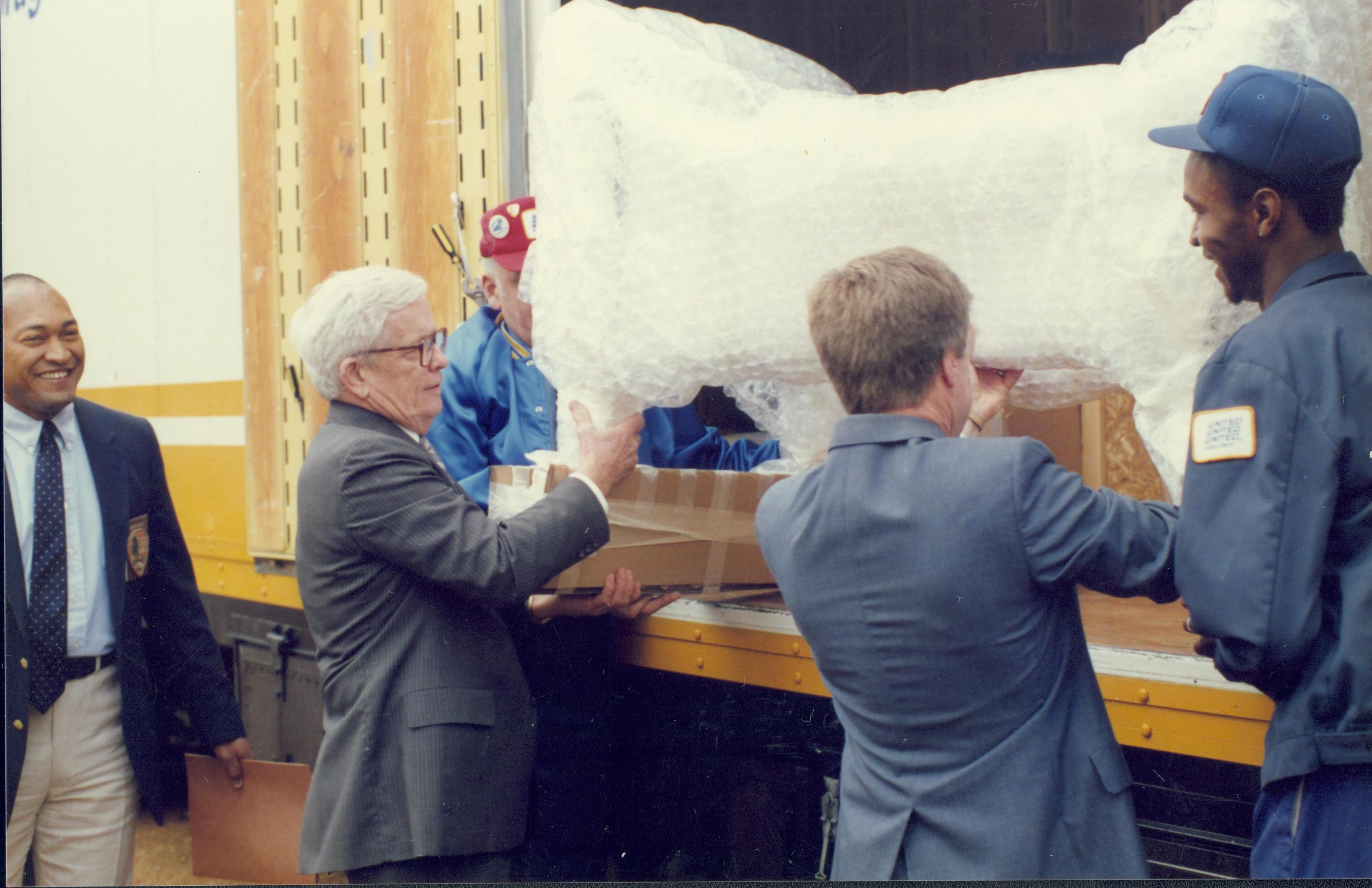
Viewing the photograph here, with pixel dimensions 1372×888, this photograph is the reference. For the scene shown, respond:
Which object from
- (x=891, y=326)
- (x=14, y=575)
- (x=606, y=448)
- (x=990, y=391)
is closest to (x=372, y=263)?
(x=14, y=575)

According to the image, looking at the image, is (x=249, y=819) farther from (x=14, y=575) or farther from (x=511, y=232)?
(x=511, y=232)

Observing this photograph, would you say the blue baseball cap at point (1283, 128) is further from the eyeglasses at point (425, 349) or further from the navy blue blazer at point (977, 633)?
the eyeglasses at point (425, 349)

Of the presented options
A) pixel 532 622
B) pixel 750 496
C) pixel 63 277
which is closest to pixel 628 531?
pixel 750 496

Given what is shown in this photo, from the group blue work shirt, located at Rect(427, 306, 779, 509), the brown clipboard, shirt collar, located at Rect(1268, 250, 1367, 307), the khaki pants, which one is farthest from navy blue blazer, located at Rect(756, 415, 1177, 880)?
the khaki pants

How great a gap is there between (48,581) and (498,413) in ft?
3.30

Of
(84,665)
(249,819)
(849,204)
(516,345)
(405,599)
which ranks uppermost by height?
(849,204)

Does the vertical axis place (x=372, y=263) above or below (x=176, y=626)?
above

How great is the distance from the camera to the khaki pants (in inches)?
92.9

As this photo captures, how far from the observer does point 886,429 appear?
1348 mm

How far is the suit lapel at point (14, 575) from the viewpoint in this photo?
2305mm

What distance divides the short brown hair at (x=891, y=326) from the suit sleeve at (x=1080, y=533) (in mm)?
154

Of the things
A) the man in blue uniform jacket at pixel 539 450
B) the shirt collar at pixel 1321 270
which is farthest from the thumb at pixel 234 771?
the shirt collar at pixel 1321 270

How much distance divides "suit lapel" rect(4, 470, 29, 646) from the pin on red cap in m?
1.11

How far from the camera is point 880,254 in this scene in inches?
54.6
